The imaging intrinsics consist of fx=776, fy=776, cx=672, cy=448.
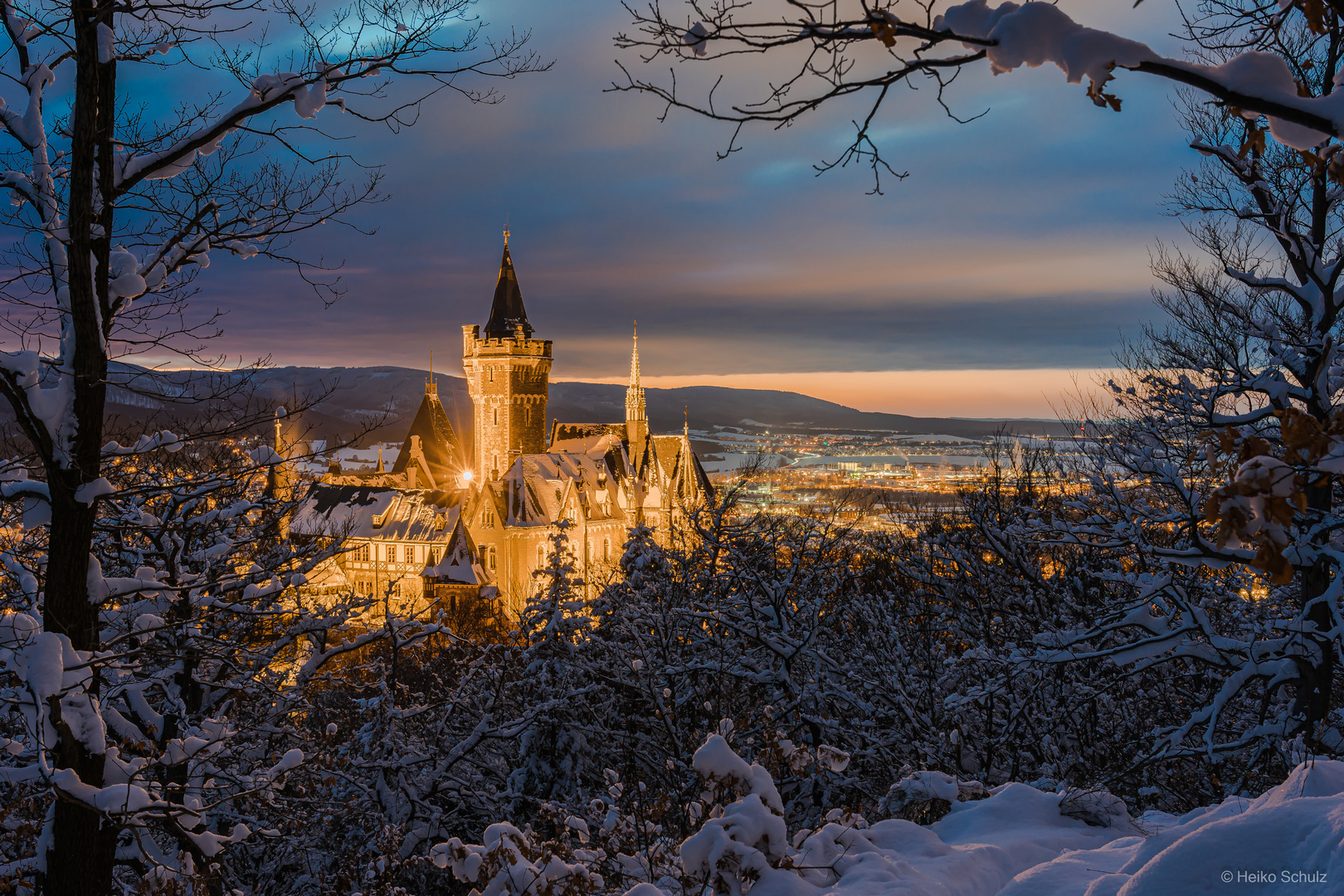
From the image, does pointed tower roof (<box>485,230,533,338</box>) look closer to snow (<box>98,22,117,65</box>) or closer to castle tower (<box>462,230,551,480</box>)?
castle tower (<box>462,230,551,480</box>)

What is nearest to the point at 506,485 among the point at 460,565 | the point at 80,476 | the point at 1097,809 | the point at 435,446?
the point at 460,565

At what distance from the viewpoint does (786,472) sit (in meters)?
66.3

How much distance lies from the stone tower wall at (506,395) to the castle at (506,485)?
0.32ft

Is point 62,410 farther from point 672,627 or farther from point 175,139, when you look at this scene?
point 672,627

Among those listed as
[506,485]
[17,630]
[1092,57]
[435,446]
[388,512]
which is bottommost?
[388,512]

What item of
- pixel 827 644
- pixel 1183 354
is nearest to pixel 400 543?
pixel 827 644

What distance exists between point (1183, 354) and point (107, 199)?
13.4 meters

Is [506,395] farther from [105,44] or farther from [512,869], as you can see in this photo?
[512,869]

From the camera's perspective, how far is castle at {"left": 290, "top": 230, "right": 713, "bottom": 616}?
54.7 metres

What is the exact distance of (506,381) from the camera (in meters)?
65.0

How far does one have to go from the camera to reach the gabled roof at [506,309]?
66562 millimetres

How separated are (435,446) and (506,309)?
1618 centimetres

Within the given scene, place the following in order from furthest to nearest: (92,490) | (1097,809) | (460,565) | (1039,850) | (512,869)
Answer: (460,565) < (1097,809) < (92,490) < (1039,850) < (512,869)

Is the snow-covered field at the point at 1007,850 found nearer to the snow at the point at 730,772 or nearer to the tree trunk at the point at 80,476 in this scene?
the snow at the point at 730,772
